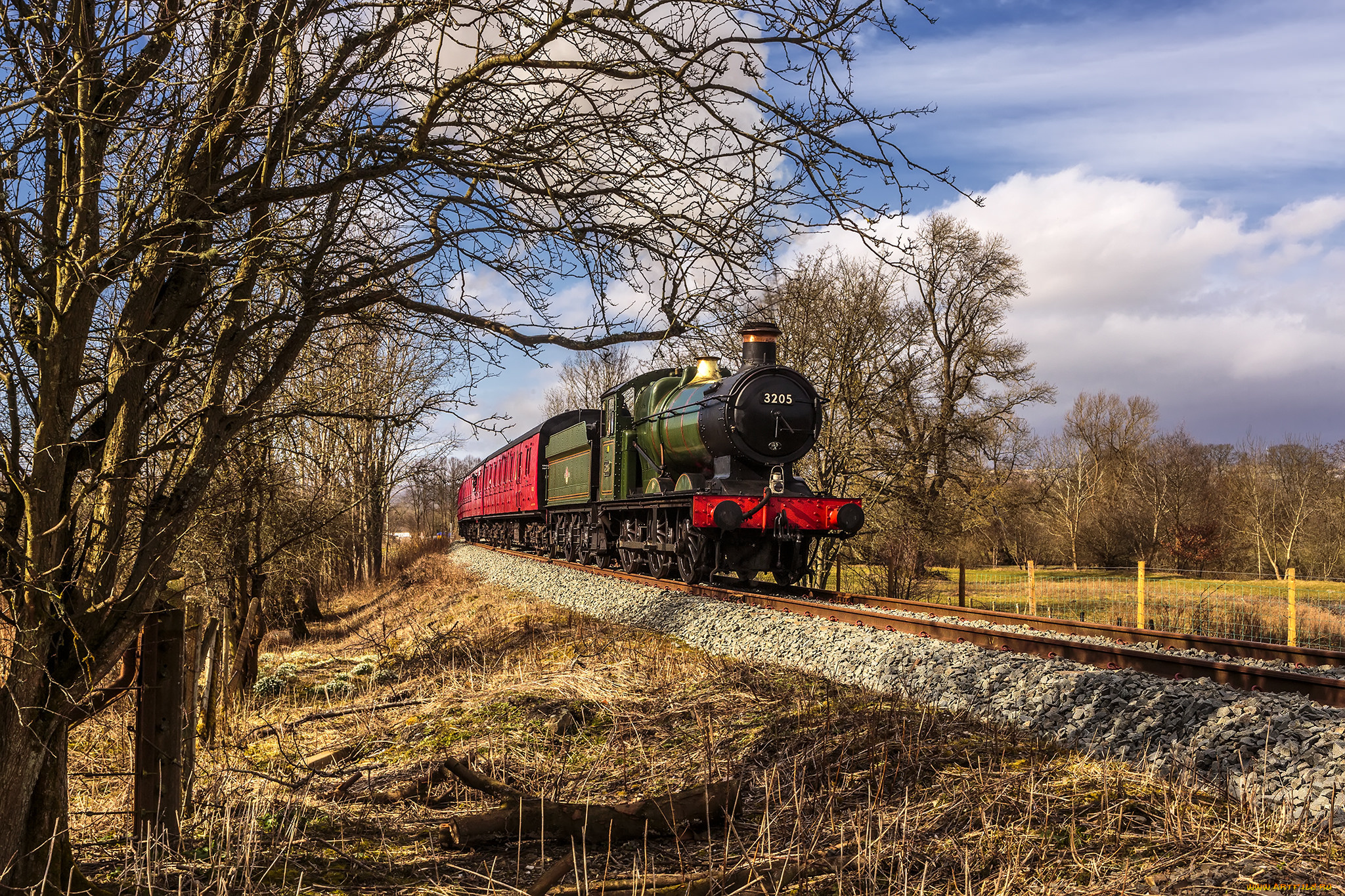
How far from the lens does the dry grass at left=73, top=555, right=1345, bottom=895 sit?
13.1 ft

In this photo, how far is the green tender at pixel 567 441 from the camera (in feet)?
66.0

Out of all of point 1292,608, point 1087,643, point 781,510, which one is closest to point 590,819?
point 1087,643

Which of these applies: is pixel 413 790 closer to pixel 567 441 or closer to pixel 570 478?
pixel 570 478

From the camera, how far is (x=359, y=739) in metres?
6.84

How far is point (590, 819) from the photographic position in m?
4.38

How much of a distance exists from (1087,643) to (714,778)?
16.1 ft

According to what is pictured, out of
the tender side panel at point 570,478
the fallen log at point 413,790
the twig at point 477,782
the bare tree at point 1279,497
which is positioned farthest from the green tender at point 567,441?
the bare tree at point 1279,497

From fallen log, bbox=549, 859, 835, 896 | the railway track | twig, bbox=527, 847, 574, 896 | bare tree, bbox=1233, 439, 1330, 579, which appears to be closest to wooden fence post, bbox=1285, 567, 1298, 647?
the railway track

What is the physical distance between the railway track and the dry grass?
2153mm

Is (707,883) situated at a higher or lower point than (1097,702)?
lower

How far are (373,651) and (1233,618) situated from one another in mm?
14536

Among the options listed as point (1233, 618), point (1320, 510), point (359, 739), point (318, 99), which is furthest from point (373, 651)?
point (1320, 510)

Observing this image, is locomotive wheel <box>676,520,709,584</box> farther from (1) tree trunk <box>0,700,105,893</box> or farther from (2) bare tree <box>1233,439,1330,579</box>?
(2) bare tree <box>1233,439,1330,579</box>

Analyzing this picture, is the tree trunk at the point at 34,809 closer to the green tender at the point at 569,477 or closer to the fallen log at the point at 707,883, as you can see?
the fallen log at the point at 707,883
